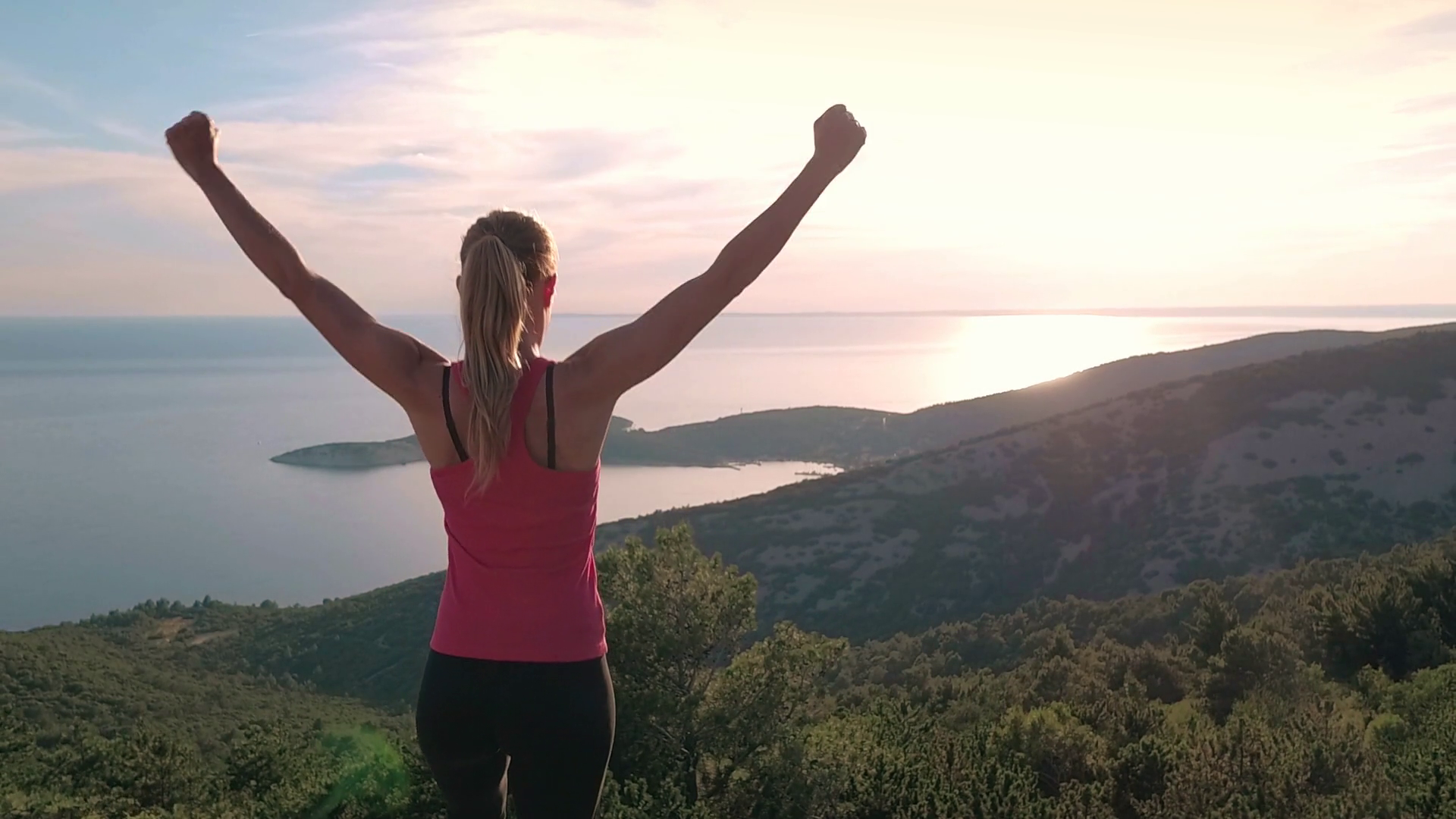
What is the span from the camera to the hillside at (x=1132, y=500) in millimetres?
31234

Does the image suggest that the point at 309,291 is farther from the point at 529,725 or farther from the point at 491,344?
the point at 529,725

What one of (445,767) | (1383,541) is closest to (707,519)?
(1383,541)

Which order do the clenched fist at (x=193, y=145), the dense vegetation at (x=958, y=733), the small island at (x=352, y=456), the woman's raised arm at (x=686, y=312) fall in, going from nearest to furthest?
the woman's raised arm at (x=686, y=312), the clenched fist at (x=193, y=145), the dense vegetation at (x=958, y=733), the small island at (x=352, y=456)

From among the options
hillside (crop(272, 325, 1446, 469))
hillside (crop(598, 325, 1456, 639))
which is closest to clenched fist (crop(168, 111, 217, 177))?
hillside (crop(598, 325, 1456, 639))

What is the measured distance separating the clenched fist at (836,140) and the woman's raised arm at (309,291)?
0.69 m

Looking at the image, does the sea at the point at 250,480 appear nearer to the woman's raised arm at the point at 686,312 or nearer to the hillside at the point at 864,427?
the woman's raised arm at the point at 686,312

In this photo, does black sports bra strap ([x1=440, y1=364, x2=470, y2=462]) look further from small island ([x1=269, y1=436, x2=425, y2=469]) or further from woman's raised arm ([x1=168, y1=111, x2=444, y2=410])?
small island ([x1=269, y1=436, x2=425, y2=469])

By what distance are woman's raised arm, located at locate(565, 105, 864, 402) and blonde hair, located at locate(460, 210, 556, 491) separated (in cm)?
10

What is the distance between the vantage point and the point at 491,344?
4.80 feet

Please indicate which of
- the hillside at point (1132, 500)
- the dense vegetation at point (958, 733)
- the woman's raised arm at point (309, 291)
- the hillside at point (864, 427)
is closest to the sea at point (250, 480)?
the woman's raised arm at point (309, 291)

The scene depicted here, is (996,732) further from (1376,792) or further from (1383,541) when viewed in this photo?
(1383,541)

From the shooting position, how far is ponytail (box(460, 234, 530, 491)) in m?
1.44

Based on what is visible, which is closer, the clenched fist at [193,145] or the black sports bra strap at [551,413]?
the black sports bra strap at [551,413]

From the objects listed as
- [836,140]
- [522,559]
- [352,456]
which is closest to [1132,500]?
[836,140]
